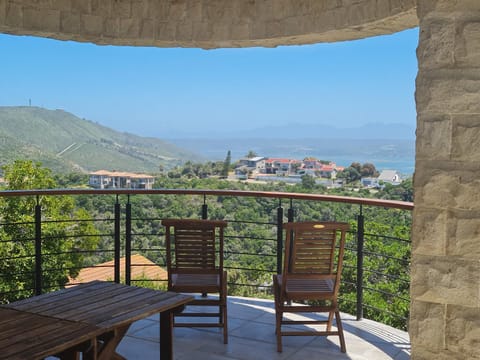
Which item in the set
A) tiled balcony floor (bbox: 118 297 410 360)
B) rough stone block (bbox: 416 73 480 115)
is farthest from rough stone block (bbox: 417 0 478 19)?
tiled balcony floor (bbox: 118 297 410 360)

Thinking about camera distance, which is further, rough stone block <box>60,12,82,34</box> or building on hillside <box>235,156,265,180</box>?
building on hillside <box>235,156,265,180</box>

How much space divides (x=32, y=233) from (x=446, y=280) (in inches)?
406

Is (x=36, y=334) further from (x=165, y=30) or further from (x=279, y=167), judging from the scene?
(x=279, y=167)

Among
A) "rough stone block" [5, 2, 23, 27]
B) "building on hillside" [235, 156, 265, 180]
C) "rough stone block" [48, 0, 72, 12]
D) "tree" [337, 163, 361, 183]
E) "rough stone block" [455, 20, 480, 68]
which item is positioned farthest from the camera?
"building on hillside" [235, 156, 265, 180]

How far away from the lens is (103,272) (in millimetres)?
13367

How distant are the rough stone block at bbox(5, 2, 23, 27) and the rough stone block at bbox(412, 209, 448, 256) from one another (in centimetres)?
377

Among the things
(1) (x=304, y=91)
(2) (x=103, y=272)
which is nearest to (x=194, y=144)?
(1) (x=304, y=91)

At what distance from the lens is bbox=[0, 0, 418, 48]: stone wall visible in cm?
436

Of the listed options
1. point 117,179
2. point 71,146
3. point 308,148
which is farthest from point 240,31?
point 308,148

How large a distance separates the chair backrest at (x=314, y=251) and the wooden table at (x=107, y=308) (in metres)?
0.95

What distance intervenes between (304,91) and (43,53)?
69.3ft

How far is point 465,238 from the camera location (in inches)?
74.4

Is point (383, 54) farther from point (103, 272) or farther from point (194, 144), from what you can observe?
point (103, 272)

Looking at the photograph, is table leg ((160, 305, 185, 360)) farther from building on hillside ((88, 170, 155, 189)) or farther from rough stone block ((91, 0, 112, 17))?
building on hillside ((88, 170, 155, 189))
